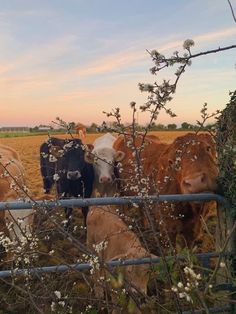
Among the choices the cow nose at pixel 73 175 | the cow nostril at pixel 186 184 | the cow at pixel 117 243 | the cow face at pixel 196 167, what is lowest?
the cow at pixel 117 243

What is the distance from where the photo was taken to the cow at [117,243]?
3924 mm

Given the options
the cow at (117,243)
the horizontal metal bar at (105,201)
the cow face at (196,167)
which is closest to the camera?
the horizontal metal bar at (105,201)

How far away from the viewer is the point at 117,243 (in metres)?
4.85

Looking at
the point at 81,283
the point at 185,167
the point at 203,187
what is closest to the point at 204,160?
the point at 185,167

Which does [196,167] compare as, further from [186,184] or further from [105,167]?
[105,167]

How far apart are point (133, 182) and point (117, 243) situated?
67 centimetres

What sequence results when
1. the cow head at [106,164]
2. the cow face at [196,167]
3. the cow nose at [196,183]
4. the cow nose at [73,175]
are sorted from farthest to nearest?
the cow nose at [73,175] < the cow head at [106,164] < the cow face at [196,167] < the cow nose at [196,183]

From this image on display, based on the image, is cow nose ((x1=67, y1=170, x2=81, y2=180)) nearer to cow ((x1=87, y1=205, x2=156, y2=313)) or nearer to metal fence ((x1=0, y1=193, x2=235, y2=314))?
cow ((x1=87, y1=205, x2=156, y2=313))

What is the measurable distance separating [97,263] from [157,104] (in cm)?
76

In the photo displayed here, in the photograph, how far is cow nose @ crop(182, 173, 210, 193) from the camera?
190 inches

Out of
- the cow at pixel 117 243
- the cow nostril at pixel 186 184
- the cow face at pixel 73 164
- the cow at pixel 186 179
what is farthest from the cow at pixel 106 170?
the cow nostril at pixel 186 184

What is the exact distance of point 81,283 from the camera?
5.13 meters

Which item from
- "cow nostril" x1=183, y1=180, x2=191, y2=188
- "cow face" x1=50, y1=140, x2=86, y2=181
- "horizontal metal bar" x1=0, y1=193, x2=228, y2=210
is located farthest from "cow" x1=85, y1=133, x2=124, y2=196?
"horizontal metal bar" x1=0, y1=193, x2=228, y2=210

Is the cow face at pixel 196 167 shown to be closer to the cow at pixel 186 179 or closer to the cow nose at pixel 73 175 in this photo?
the cow at pixel 186 179
